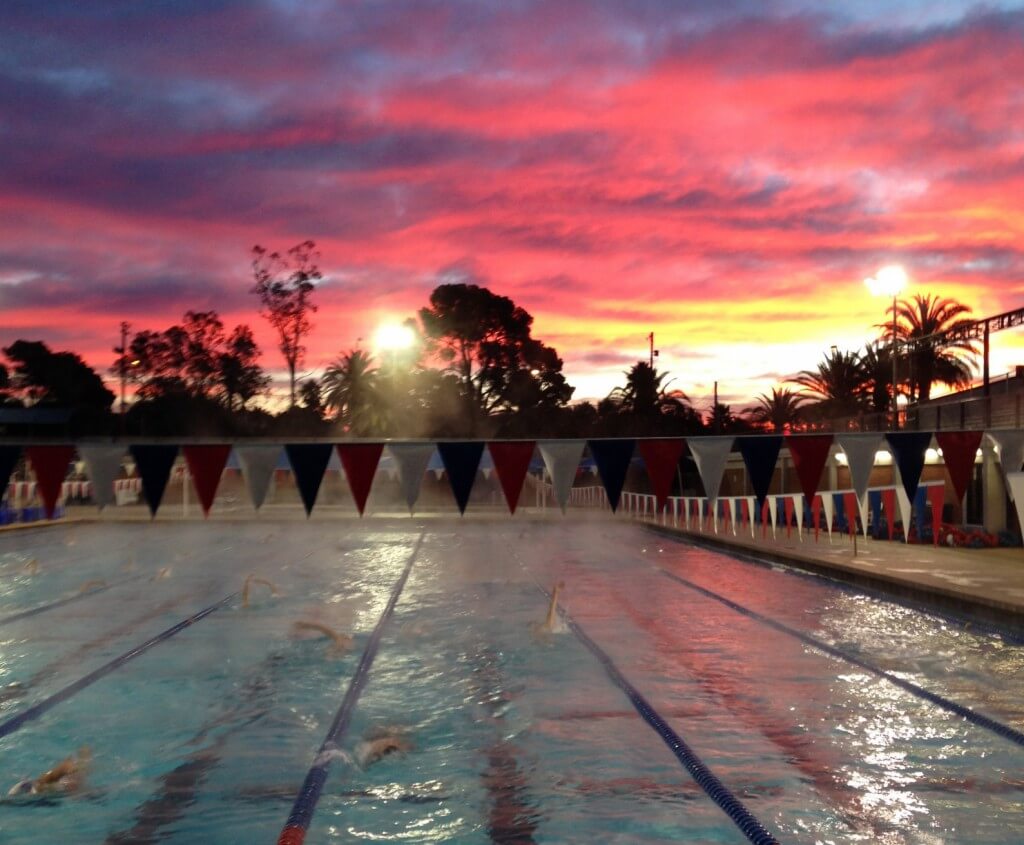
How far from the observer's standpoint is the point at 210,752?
27.2 ft

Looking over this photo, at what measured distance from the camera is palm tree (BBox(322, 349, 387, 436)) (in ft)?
224

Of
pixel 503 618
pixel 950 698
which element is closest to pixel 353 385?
pixel 503 618

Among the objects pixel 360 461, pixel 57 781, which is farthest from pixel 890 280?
pixel 57 781

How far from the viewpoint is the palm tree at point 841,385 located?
53.9 metres

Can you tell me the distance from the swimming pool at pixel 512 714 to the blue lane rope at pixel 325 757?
3.6 inches

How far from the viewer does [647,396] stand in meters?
58.7

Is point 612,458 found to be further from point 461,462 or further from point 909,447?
point 909,447

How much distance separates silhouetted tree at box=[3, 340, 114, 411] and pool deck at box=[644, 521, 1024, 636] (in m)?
68.9

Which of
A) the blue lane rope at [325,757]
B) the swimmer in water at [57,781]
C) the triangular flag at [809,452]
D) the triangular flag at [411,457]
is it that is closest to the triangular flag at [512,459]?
the triangular flag at [411,457]

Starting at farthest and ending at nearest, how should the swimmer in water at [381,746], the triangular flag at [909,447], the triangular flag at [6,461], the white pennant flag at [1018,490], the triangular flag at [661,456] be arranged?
the triangular flag at [661,456]
the triangular flag at [909,447]
the triangular flag at [6,461]
the white pennant flag at [1018,490]
the swimmer in water at [381,746]

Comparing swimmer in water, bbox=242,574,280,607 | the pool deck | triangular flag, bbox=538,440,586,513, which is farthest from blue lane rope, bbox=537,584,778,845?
swimmer in water, bbox=242,574,280,607

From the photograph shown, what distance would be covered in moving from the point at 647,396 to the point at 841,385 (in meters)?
10.4

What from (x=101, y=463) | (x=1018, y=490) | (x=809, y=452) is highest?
(x=809, y=452)

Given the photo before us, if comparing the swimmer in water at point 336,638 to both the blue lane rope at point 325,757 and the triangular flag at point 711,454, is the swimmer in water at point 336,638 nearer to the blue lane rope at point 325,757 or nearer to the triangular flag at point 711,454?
the blue lane rope at point 325,757
